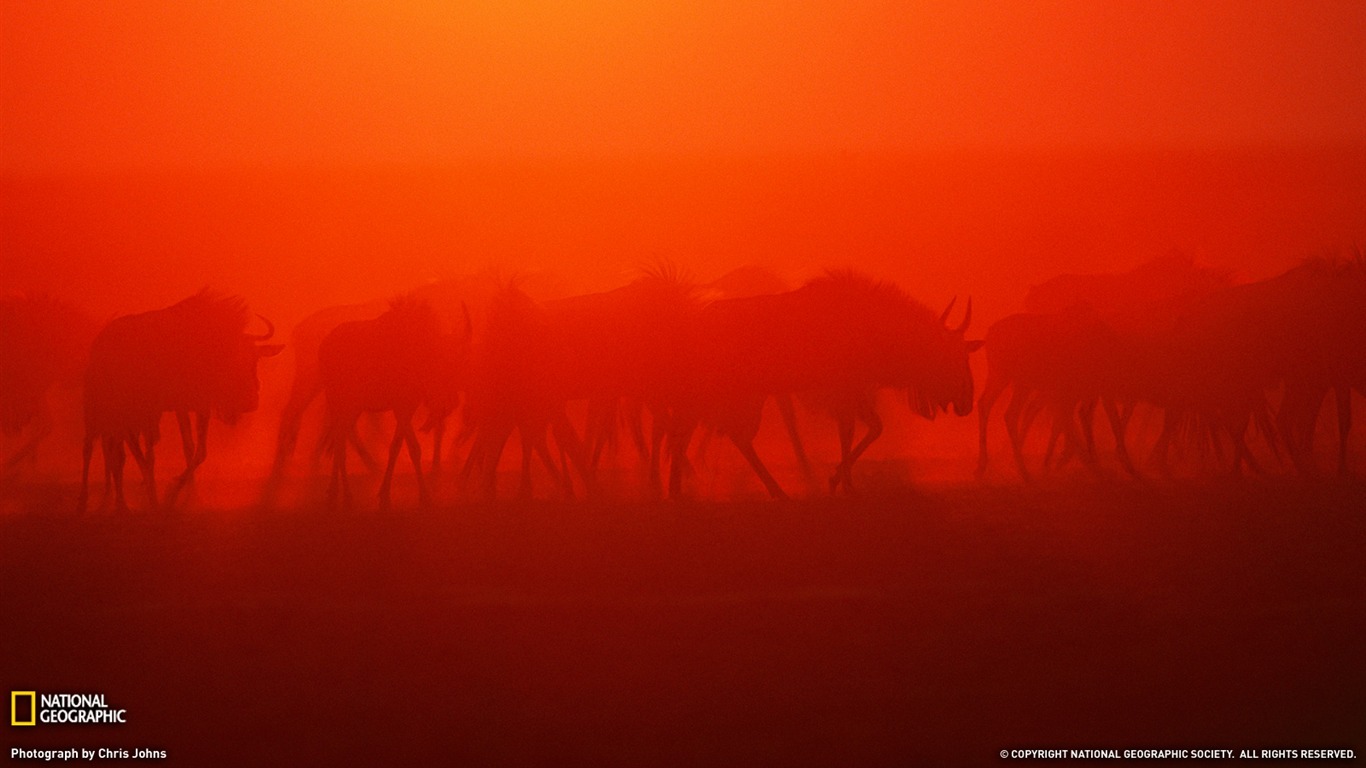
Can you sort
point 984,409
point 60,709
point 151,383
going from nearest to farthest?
1. point 60,709
2. point 151,383
3. point 984,409

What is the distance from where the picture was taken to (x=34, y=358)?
367 cm

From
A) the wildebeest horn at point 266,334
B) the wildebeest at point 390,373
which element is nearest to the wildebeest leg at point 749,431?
the wildebeest at point 390,373

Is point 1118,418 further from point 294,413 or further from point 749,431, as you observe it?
point 294,413

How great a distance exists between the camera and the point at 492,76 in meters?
3.80

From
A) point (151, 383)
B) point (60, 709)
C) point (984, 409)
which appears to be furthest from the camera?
point (984, 409)

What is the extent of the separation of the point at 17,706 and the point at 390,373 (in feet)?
4.77

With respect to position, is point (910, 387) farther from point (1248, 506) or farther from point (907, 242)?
point (1248, 506)

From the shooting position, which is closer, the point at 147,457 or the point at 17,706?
the point at 17,706

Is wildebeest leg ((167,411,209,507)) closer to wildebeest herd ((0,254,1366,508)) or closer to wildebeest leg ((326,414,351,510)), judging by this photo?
wildebeest herd ((0,254,1366,508))

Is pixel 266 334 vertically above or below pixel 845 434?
above

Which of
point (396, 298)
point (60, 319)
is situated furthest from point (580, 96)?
point (60, 319)

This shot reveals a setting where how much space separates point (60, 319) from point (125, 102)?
0.72 m

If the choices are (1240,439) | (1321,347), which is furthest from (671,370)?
(1321,347)

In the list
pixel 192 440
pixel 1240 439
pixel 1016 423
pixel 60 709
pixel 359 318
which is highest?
pixel 359 318
